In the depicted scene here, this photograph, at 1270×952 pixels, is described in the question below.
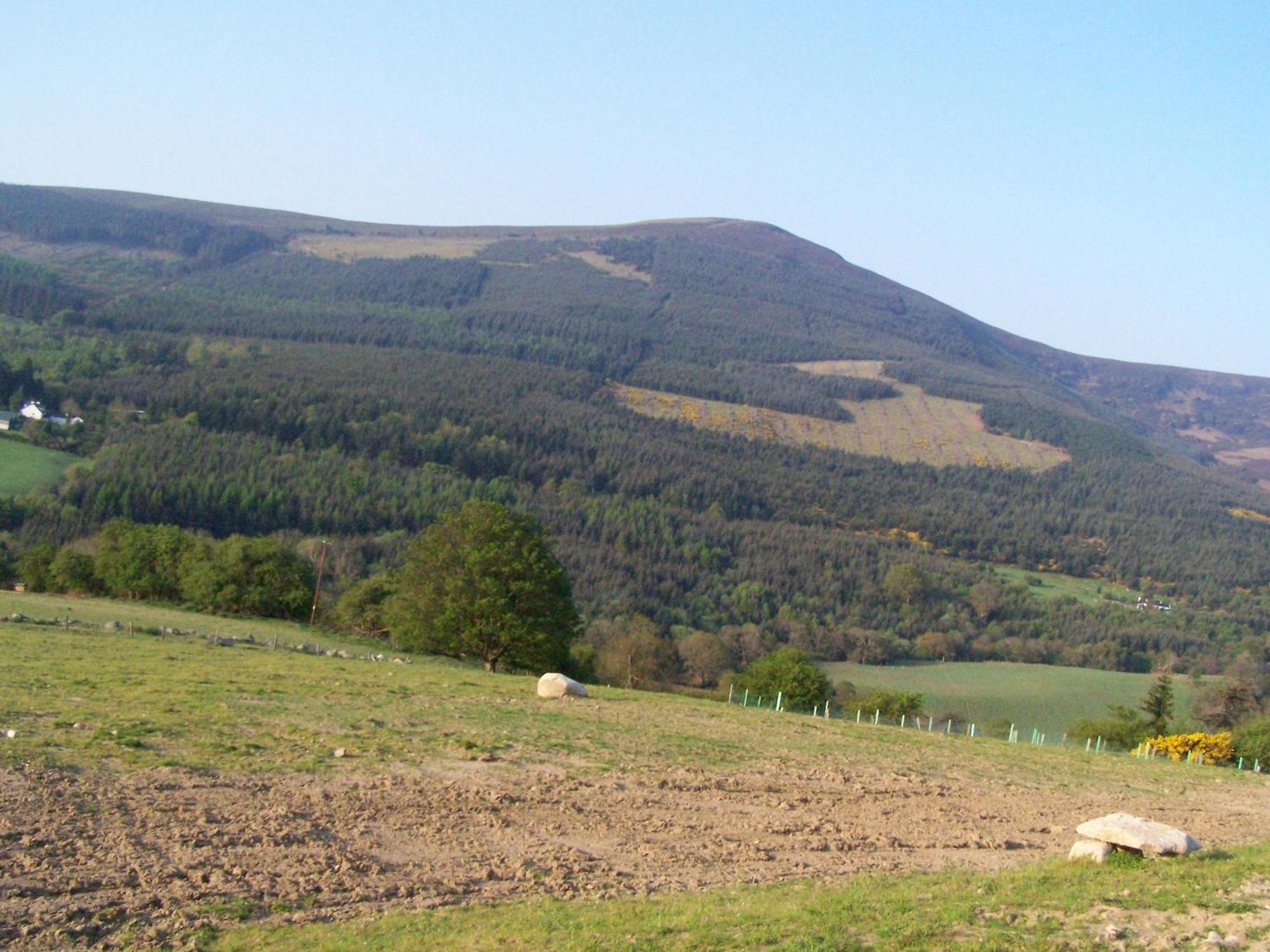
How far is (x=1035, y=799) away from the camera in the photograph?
21594 millimetres

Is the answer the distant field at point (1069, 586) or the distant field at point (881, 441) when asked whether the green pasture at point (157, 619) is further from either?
the distant field at point (881, 441)

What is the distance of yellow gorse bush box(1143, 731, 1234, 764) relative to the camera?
4138 cm

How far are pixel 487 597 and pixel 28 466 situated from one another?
74.9 metres

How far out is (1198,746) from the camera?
41.8 m

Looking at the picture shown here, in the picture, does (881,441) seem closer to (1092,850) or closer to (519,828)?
(1092,850)

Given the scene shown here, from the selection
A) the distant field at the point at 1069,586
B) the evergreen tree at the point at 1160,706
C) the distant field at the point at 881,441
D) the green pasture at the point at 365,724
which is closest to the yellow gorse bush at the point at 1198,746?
the green pasture at the point at 365,724

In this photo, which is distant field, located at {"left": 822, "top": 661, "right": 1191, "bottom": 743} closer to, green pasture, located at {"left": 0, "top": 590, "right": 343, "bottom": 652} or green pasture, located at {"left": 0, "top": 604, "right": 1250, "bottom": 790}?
green pasture, located at {"left": 0, "top": 604, "right": 1250, "bottom": 790}

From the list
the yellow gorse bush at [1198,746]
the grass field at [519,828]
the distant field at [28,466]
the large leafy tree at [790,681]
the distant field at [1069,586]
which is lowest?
the distant field at [1069,586]

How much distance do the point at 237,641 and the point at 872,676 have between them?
6013 cm

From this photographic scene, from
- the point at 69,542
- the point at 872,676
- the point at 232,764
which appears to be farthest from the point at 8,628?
the point at 872,676

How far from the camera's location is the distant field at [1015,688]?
243ft

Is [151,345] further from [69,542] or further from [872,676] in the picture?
[872,676]

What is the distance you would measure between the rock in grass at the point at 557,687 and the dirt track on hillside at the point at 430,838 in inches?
390

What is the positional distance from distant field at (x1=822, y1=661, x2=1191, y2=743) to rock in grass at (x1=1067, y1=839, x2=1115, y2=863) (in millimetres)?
50225
